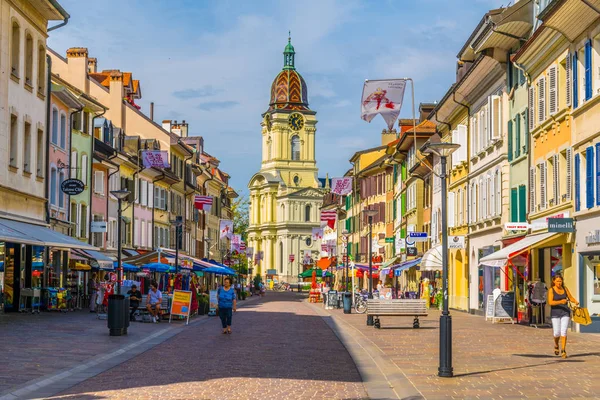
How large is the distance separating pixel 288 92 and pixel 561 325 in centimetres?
15355

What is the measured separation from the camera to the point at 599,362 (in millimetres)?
19062

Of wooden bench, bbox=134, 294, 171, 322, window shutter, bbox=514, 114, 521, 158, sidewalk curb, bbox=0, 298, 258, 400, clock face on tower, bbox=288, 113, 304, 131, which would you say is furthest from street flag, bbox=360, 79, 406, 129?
clock face on tower, bbox=288, 113, 304, 131

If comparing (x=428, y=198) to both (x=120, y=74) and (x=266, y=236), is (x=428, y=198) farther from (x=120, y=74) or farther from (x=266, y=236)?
(x=266, y=236)

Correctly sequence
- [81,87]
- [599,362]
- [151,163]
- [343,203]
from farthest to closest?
[343,203], [81,87], [151,163], [599,362]

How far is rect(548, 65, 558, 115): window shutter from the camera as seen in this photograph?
31.8 m

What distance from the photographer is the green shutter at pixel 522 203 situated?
37156 millimetres

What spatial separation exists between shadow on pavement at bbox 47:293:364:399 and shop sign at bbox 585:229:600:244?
680 centimetres

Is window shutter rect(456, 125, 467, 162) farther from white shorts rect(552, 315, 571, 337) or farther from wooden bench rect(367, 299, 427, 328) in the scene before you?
white shorts rect(552, 315, 571, 337)

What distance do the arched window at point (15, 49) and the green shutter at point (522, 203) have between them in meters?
17.0

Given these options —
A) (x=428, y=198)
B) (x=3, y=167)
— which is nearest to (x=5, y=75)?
(x=3, y=167)

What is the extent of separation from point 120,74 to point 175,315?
32508 mm

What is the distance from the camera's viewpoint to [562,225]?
Answer: 2953 cm

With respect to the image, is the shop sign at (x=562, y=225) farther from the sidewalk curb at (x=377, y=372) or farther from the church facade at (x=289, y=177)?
the church facade at (x=289, y=177)

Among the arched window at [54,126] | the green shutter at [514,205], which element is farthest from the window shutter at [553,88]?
the arched window at [54,126]
